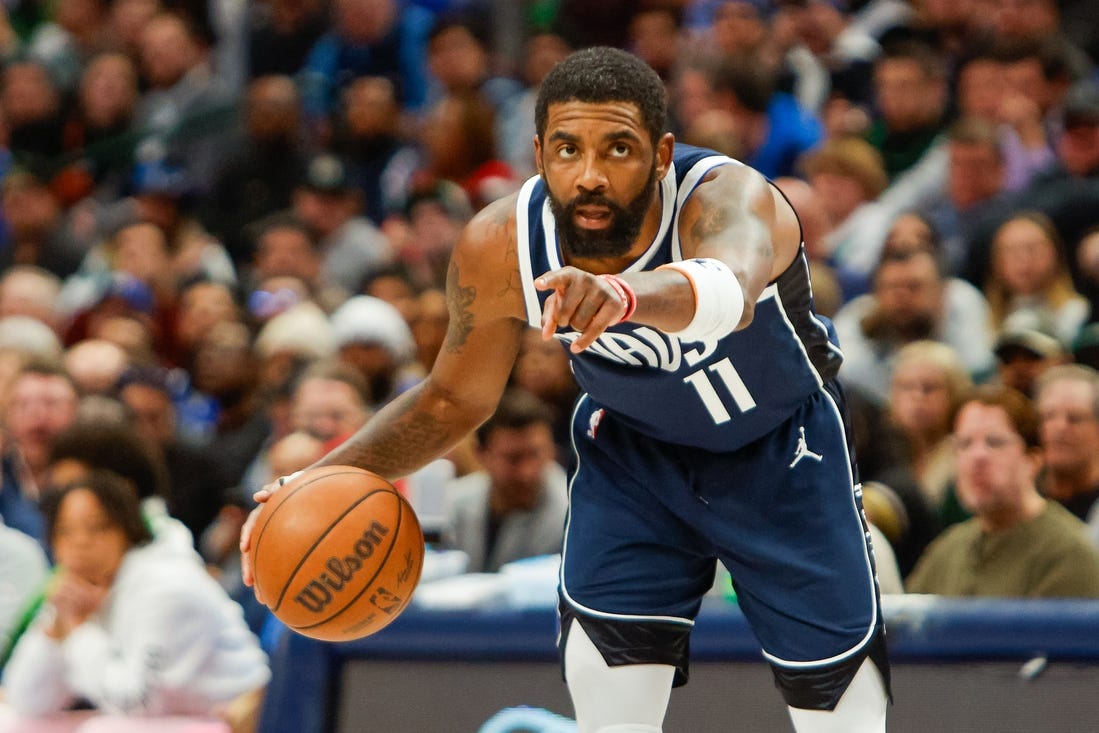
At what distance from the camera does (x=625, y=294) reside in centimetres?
258

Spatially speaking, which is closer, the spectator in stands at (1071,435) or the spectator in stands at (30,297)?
the spectator in stands at (1071,435)

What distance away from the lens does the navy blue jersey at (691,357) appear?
328cm

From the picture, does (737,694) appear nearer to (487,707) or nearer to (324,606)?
(487,707)

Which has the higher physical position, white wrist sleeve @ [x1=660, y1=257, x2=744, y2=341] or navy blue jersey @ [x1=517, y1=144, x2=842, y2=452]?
white wrist sleeve @ [x1=660, y1=257, x2=744, y2=341]

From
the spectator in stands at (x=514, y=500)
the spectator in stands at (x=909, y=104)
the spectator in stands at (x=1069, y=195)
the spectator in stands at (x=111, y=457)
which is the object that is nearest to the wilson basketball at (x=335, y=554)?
the spectator in stands at (x=111, y=457)

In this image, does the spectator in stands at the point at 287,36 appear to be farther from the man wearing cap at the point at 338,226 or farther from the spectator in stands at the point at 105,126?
the man wearing cap at the point at 338,226

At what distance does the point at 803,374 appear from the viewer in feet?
11.3

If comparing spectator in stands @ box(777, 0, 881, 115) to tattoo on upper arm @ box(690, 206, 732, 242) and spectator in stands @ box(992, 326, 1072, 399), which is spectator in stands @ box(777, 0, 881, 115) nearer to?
spectator in stands @ box(992, 326, 1072, 399)

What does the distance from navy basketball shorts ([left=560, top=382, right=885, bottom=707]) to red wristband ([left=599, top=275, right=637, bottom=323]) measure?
→ 3.18 ft

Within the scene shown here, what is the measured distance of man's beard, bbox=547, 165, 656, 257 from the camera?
10.2 ft

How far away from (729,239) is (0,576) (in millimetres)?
3646

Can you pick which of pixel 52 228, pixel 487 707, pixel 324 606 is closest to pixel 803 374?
pixel 324 606

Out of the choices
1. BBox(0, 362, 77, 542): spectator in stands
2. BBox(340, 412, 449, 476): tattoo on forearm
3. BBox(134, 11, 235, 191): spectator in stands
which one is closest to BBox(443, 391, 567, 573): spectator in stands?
BBox(0, 362, 77, 542): spectator in stands

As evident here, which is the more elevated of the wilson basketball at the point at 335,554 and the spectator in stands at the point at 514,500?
the wilson basketball at the point at 335,554
